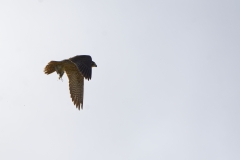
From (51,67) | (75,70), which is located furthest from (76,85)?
(51,67)

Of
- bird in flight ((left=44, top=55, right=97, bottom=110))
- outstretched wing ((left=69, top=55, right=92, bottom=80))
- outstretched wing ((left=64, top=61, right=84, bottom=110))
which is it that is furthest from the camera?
outstretched wing ((left=64, top=61, right=84, bottom=110))

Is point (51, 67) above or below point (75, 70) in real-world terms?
below

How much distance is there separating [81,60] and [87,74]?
52.3 inches

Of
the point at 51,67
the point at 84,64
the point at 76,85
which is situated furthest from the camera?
the point at 76,85

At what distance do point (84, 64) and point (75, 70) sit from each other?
196 cm

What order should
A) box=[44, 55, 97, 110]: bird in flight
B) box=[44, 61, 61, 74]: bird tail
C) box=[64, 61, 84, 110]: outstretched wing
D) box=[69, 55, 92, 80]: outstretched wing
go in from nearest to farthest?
box=[69, 55, 92, 80]: outstretched wing → box=[44, 55, 97, 110]: bird in flight → box=[44, 61, 61, 74]: bird tail → box=[64, 61, 84, 110]: outstretched wing

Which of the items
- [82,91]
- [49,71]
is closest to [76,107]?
[82,91]

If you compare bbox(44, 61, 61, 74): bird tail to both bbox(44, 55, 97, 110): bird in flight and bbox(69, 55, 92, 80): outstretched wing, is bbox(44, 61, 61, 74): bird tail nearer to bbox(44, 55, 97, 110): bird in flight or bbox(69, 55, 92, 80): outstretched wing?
bbox(44, 55, 97, 110): bird in flight

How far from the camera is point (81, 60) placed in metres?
22.7

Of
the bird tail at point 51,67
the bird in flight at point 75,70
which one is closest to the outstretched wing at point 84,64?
the bird in flight at point 75,70

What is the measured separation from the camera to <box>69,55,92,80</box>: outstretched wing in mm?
21506

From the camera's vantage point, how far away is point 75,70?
2417 cm

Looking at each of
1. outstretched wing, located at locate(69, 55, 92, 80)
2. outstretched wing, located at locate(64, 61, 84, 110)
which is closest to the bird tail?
outstretched wing, located at locate(69, 55, 92, 80)

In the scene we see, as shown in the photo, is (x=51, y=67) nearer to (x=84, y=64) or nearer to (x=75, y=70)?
(x=84, y=64)
